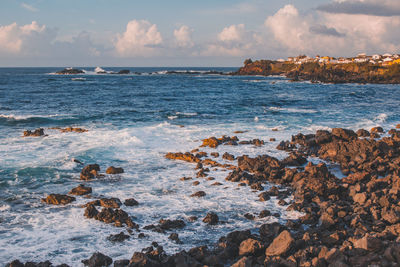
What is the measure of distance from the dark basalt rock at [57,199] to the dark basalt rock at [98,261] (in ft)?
14.1

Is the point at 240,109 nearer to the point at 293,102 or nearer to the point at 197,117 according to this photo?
the point at 197,117

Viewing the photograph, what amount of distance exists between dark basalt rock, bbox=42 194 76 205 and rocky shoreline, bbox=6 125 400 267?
0.11 feet

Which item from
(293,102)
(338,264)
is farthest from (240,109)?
(338,264)

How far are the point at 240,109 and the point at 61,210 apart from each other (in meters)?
29.5

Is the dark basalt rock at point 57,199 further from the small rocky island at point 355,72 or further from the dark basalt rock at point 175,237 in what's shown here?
the small rocky island at point 355,72

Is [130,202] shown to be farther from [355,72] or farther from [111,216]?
[355,72]

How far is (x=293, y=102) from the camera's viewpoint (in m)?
45.1

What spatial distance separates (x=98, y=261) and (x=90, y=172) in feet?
25.2

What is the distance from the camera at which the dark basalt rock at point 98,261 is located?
7.66 meters

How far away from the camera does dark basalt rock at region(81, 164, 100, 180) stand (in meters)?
14.3

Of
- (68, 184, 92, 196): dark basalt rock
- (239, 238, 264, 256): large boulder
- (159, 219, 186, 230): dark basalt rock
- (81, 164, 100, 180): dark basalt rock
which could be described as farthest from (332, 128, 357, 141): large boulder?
(68, 184, 92, 196): dark basalt rock

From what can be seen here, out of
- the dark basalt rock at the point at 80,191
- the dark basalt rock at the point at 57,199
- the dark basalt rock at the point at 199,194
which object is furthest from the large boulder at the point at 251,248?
the dark basalt rock at the point at 80,191

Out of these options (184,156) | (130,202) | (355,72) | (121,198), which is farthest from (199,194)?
(355,72)

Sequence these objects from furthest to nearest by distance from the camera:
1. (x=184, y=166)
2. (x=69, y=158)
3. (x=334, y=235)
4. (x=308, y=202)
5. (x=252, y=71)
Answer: (x=252, y=71) < (x=69, y=158) < (x=184, y=166) < (x=308, y=202) < (x=334, y=235)
